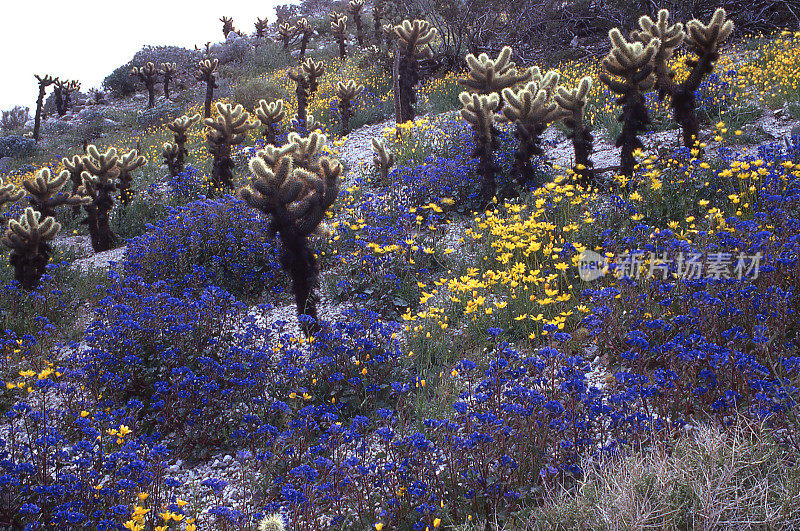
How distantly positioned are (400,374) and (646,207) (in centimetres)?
363

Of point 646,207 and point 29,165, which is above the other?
point 29,165

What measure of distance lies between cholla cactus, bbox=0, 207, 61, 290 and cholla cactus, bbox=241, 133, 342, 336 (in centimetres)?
382

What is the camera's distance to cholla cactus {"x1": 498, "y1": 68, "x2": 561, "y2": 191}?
25.2ft

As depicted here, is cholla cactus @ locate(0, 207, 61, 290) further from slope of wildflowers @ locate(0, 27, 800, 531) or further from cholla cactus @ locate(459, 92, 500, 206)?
cholla cactus @ locate(459, 92, 500, 206)

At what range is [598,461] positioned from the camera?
10.6 ft

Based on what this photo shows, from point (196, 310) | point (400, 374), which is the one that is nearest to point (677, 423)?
point (400, 374)

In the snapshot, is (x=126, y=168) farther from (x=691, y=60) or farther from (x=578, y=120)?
(x=691, y=60)

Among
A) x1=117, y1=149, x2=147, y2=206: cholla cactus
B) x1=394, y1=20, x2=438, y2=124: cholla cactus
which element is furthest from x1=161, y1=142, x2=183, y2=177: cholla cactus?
x1=394, y1=20, x2=438, y2=124: cholla cactus

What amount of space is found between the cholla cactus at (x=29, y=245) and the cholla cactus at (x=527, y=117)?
6.46 m

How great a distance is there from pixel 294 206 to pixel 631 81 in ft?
15.6

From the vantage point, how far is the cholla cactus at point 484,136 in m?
7.83

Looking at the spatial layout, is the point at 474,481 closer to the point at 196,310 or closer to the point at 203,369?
the point at 203,369

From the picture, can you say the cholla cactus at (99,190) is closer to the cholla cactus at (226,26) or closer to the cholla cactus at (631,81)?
the cholla cactus at (631,81)

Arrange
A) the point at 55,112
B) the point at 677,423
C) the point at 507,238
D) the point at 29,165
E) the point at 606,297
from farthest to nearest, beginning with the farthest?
the point at 55,112
the point at 29,165
the point at 507,238
the point at 606,297
the point at 677,423
